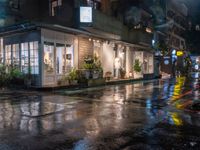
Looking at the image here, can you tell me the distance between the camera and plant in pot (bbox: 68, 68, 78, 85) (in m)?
19.2

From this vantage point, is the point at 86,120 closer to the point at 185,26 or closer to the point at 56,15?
the point at 56,15

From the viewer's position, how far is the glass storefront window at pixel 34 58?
58.9ft

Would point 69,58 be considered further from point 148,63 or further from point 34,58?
point 148,63

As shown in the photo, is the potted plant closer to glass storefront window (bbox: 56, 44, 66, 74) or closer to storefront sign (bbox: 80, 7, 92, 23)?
glass storefront window (bbox: 56, 44, 66, 74)

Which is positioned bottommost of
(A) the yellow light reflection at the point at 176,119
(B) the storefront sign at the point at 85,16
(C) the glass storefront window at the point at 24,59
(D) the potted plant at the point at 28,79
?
(A) the yellow light reflection at the point at 176,119

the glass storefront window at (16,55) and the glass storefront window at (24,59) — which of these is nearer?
the glass storefront window at (24,59)

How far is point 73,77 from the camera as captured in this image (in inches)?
763

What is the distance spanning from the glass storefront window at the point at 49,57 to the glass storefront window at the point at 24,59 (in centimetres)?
139

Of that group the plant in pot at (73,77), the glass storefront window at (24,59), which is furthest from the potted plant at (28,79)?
the plant in pot at (73,77)

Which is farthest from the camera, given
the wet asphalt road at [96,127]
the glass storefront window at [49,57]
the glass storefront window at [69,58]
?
the glass storefront window at [69,58]

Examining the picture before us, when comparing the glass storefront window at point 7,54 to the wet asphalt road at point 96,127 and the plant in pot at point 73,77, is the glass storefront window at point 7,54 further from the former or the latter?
the wet asphalt road at point 96,127

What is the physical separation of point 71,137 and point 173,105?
7043 millimetres

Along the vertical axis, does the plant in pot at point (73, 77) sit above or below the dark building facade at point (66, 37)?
below

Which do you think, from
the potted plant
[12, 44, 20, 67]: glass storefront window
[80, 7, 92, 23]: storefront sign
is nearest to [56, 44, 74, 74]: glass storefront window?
the potted plant
